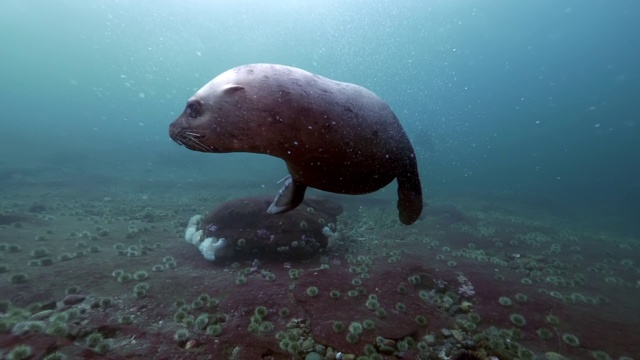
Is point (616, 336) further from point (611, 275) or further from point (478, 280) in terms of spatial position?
point (611, 275)

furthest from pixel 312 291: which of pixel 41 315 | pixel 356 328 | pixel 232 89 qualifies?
pixel 232 89

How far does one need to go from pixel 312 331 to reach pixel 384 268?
3743 mm

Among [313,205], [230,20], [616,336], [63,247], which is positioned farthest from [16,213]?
[230,20]

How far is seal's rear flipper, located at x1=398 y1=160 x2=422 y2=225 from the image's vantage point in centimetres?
351

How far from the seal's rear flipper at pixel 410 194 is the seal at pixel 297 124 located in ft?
1.71

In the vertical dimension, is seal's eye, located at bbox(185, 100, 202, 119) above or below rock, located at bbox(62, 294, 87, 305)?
above

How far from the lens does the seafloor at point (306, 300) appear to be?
500 centimetres

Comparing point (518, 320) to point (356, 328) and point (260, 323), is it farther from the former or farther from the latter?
point (260, 323)

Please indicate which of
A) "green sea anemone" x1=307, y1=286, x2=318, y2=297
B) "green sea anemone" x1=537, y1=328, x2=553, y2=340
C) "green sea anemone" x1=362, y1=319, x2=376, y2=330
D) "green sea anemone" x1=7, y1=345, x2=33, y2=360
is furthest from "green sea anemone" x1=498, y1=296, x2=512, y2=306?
"green sea anemone" x1=7, y1=345, x2=33, y2=360

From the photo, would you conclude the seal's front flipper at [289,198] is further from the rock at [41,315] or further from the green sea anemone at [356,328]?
the rock at [41,315]

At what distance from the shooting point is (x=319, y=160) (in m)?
2.64

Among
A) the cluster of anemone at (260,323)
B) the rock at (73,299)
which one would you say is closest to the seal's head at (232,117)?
the cluster of anemone at (260,323)

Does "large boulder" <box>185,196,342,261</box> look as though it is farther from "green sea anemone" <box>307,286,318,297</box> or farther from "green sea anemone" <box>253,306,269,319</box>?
"green sea anemone" <box>253,306,269,319</box>

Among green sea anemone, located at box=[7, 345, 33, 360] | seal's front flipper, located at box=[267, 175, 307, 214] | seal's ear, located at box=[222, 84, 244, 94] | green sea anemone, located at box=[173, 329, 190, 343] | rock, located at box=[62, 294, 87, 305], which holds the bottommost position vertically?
green sea anemone, located at box=[173, 329, 190, 343]
